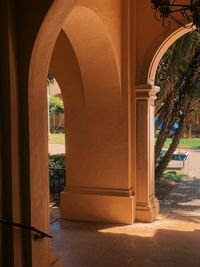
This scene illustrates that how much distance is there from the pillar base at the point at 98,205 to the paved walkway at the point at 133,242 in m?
0.19

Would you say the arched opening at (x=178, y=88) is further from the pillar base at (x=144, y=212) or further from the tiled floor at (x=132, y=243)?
the tiled floor at (x=132, y=243)

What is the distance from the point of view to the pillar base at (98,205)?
26.1 ft

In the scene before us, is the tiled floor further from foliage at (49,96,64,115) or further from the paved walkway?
foliage at (49,96,64,115)

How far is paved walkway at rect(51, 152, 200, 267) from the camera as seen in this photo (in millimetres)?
5996

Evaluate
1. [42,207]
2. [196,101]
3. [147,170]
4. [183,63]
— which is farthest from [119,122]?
[196,101]

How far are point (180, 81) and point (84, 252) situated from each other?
22.0 ft

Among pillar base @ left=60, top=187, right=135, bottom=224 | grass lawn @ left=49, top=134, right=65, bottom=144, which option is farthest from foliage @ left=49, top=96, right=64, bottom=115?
pillar base @ left=60, top=187, right=135, bottom=224

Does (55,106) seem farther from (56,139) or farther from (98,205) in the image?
(98,205)

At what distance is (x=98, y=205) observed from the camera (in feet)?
26.7

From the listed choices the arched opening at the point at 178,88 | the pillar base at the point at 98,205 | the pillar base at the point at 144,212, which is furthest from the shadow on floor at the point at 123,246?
the arched opening at the point at 178,88

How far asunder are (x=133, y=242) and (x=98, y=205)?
1.46 m

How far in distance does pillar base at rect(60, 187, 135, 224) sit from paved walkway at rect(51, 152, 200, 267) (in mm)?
186

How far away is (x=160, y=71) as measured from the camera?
1122 cm

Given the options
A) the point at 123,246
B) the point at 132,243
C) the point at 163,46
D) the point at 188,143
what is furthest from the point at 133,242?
the point at 188,143
